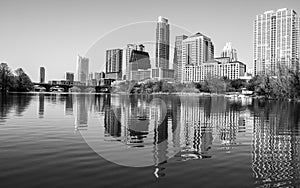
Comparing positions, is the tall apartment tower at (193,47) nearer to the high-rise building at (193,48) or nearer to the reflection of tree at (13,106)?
the high-rise building at (193,48)

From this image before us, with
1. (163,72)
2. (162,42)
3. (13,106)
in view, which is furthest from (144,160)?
(13,106)

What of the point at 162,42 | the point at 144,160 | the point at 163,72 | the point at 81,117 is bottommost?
the point at 144,160

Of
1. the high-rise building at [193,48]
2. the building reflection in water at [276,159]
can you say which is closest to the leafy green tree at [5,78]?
the high-rise building at [193,48]

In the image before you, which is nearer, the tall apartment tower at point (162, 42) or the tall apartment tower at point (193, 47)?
the tall apartment tower at point (162, 42)

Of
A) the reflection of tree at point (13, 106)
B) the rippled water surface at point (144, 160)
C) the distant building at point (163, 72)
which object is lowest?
the rippled water surface at point (144, 160)

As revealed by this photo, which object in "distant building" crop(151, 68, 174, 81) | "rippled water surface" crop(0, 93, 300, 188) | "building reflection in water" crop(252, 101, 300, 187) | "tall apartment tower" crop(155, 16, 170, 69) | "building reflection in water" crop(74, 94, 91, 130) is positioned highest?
"tall apartment tower" crop(155, 16, 170, 69)

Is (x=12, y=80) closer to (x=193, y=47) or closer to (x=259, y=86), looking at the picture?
(x=259, y=86)

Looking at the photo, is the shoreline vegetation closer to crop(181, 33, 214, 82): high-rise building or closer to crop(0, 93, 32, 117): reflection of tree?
crop(0, 93, 32, 117): reflection of tree

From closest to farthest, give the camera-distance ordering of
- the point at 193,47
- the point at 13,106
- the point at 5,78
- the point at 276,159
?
the point at 276,159
the point at 193,47
the point at 13,106
the point at 5,78

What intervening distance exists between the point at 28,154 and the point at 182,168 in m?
8.09

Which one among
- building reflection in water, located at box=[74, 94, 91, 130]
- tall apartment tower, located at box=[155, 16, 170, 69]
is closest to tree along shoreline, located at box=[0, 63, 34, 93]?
building reflection in water, located at box=[74, 94, 91, 130]

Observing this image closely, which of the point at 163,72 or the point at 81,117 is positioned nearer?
the point at 163,72

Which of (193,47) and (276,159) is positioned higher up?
(193,47)

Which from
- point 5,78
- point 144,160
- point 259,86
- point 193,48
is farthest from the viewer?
point 5,78
